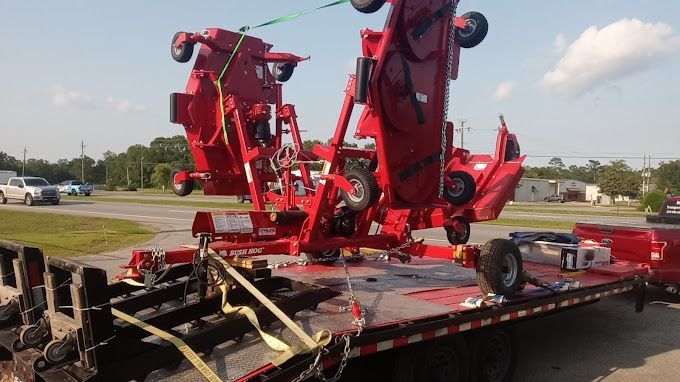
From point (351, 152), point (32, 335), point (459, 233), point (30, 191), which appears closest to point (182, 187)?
point (351, 152)

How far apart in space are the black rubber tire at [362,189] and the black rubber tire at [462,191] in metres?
1.50

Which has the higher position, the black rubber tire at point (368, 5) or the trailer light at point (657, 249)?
the black rubber tire at point (368, 5)

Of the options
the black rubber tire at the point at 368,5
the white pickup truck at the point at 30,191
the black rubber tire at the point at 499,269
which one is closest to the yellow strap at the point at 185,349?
the black rubber tire at the point at 499,269

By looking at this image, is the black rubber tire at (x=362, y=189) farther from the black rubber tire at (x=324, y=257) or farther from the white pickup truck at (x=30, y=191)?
the white pickup truck at (x=30, y=191)

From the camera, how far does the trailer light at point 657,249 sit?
27.1 ft

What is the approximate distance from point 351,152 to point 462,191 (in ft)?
4.89

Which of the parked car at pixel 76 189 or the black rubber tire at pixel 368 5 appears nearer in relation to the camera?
the black rubber tire at pixel 368 5

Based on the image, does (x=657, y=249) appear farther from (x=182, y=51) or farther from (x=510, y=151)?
(x=182, y=51)

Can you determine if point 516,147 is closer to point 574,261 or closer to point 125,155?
point 574,261

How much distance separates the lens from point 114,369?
305cm

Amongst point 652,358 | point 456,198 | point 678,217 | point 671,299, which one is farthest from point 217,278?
point 678,217

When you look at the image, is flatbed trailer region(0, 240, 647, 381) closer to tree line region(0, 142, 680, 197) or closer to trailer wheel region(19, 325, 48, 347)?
trailer wheel region(19, 325, 48, 347)

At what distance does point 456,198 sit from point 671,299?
206 inches

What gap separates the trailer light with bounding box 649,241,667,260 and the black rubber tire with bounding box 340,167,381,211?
509cm
